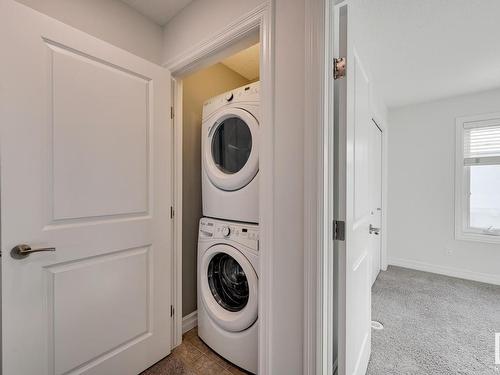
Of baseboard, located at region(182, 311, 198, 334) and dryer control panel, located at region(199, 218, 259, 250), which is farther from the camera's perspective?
baseboard, located at region(182, 311, 198, 334)

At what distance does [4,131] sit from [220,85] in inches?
62.1

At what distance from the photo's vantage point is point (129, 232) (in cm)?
135

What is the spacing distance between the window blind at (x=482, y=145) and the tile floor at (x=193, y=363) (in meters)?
3.54

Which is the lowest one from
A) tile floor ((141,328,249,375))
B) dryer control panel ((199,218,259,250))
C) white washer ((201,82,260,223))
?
tile floor ((141,328,249,375))

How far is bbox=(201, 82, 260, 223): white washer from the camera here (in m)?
1.39

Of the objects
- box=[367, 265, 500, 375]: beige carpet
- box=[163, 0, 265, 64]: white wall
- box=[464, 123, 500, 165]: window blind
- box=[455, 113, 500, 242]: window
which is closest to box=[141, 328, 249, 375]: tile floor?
box=[367, 265, 500, 375]: beige carpet

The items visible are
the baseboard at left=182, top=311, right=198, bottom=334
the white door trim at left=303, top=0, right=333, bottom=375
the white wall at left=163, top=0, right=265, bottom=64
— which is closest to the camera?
the white door trim at left=303, top=0, right=333, bottom=375

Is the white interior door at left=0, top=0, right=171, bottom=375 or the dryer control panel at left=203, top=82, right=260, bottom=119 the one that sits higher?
the dryer control panel at left=203, top=82, right=260, bottom=119

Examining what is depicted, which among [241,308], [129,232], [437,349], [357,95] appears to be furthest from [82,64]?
[437,349]

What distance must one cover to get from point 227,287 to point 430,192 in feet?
10.1

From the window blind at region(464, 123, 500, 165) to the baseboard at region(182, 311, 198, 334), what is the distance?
11.9ft

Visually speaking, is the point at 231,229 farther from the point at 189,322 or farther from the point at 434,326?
the point at 434,326

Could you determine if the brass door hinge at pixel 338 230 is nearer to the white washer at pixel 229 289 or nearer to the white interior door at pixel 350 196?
the white interior door at pixel 350 196

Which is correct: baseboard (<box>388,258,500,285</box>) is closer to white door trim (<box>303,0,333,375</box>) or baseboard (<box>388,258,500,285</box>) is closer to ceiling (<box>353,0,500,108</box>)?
ceiling (<box>353,0,500,108</box>)
